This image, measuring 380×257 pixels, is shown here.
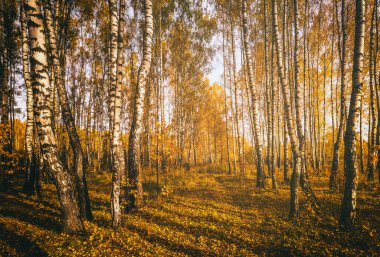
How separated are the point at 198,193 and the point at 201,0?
40.3 feet

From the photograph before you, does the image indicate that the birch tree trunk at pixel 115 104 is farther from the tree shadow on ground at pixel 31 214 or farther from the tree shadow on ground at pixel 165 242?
the tree shadow on ground at pixel 31 214

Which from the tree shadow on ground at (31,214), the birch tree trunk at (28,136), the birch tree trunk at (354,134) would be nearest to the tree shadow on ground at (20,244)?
the tree shadow on ground at (31,214)

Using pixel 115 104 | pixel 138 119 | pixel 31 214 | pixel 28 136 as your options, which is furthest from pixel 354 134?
pixel 28 136

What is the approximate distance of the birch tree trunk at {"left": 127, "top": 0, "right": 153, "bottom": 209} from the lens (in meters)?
Answer: 6.55

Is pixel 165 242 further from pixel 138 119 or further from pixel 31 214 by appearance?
pixel 31 214

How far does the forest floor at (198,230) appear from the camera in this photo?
166 inches

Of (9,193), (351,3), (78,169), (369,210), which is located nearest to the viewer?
(78,169)

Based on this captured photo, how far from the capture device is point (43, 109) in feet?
14.0

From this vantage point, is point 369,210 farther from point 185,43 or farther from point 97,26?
point 97,26

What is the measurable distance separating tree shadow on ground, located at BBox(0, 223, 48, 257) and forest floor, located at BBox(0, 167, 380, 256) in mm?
19

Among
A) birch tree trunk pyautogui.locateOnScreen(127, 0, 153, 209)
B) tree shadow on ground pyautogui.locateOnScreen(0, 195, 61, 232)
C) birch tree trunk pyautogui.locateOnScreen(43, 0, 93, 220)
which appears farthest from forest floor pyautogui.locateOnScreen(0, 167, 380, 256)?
birch tree trunk pyautogui.locateOnScreen(43, 0, 93, 220)

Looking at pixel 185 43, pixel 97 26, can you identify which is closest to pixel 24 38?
pixel 97 26

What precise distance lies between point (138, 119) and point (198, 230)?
14.2 ft

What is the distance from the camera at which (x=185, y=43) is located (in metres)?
17.3
